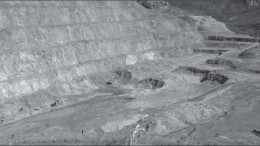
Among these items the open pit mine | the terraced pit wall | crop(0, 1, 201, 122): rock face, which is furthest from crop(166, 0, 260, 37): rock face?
crop(0, 1, 201, 122): rock face

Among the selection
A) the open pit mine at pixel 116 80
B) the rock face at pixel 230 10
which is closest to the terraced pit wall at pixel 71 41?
the open pit mine at pixel 116 80

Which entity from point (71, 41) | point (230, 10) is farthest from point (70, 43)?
point (230, 10)

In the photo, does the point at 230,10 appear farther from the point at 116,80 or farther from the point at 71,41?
the point at 71,41

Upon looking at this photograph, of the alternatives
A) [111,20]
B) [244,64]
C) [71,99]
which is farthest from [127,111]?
[111,20]

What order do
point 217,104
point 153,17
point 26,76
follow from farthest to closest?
point 153,17
point 26,76
point 217,104

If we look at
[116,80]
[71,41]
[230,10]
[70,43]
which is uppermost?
[230,10]

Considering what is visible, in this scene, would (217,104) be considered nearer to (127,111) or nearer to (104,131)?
(127,111)

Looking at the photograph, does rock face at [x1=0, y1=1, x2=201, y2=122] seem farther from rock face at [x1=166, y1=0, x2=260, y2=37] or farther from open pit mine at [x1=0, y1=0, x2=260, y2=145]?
rock face at [x1=166, y1=0, x2=260, y2=37]
